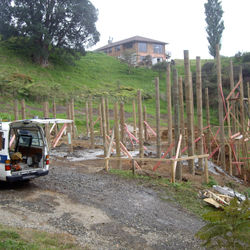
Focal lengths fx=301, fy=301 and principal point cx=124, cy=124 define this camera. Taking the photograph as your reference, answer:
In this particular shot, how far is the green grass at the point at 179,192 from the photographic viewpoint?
7758 mm

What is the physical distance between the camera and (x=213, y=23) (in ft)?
165

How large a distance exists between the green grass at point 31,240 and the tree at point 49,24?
34139 mm

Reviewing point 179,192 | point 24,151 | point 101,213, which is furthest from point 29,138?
point 179,192

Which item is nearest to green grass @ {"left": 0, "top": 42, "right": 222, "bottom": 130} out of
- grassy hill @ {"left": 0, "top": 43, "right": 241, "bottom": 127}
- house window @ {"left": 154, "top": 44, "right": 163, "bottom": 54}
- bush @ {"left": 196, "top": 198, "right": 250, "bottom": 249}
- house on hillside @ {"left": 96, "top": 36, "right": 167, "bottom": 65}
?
grassy hill @ {"left": 0, "top": 43, "right": 241, "bottom": 127}

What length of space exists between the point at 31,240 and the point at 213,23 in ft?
170

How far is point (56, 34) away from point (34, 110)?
16.8m

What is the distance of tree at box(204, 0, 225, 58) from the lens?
50250 millimetres

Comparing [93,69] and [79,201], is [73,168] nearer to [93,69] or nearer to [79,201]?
[79,201]

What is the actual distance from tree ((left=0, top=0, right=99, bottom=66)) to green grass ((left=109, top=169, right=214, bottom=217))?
30704mm

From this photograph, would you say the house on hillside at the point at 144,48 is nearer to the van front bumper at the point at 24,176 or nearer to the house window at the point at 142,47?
the house window at the point at 142,47

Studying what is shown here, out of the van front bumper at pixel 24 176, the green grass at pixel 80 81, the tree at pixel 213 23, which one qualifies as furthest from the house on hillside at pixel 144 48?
the van front bumper at pixel 24 176

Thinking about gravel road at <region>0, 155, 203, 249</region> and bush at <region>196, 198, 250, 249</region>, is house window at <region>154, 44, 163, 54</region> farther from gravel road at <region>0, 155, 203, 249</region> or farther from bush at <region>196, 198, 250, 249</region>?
bush at <region>196, 198, 250, 249</region>

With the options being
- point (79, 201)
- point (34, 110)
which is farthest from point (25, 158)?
point (34, 110)

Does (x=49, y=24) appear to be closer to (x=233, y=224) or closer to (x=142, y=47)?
(x=142, y=47)
